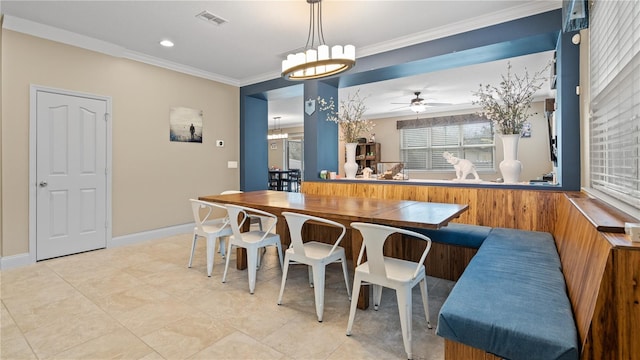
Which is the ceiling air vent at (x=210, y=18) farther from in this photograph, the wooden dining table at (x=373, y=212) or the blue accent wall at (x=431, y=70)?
the wooden dining table at (x=373, y=212)

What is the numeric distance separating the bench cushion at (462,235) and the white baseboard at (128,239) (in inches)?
149

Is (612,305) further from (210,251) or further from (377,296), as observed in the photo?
(210,251)

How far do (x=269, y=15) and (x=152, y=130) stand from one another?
2577 millimetres

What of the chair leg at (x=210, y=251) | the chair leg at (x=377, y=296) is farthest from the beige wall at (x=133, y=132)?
the chair leg at (x=377, y=296)

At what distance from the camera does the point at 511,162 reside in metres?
3.12

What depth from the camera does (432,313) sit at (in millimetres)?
2311

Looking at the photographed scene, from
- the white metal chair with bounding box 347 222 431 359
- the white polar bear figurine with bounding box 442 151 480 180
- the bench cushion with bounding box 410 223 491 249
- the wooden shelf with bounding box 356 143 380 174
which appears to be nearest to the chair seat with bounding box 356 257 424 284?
the white metal chair with bounding box 347 222 431 359

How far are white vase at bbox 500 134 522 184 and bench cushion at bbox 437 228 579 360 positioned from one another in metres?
1.43

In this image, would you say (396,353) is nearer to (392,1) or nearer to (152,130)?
(392,1)

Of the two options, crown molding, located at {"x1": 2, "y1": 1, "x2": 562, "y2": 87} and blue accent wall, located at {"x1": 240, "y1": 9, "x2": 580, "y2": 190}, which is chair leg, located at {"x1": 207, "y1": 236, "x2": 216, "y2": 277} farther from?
crown molding, located at {"x1": 2, "y1": 1, "x2": 562, "y2": 87}

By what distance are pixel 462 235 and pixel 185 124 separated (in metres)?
4.27

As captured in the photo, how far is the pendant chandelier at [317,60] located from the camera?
2.63 m

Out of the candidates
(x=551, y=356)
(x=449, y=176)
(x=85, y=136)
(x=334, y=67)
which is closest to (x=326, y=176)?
(x=334, y=67)

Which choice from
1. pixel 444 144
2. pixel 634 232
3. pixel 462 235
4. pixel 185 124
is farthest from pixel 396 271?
pixel 444 144
